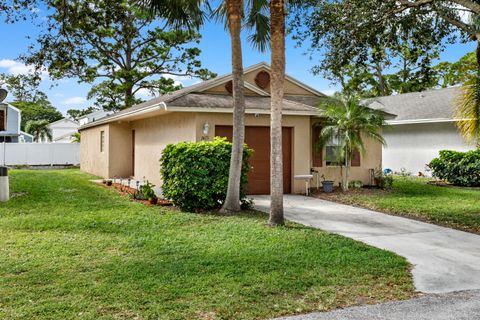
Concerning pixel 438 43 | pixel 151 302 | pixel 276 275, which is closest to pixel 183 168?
pixel 276 275

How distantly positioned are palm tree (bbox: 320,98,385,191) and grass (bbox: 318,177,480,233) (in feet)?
4.92

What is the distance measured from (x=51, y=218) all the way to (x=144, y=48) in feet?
79.4

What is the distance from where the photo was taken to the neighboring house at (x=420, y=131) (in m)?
20.3

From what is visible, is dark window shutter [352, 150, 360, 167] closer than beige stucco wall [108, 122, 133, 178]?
Yes

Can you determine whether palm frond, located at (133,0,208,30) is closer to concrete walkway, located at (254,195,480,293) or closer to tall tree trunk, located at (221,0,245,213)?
tall tree trunk, located at (221,0,245,213)

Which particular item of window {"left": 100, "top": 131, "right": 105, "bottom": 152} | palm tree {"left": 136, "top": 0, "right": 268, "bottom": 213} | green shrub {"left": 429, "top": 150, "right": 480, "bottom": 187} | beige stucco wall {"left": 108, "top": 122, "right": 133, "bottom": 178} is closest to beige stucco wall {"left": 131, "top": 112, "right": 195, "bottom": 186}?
beige stucco wall {"left": 108, "top": 122, "right": 133, "bottom": 178}

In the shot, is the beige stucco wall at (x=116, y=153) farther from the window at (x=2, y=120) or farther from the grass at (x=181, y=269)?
the grass at (x=181, y=269)

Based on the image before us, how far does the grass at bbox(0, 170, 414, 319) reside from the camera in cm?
456

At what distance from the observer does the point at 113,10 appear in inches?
380

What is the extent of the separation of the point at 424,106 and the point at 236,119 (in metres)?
15.0

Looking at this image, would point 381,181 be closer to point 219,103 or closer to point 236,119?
point 219,103

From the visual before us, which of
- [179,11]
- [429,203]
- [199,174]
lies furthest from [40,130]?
[429,203]

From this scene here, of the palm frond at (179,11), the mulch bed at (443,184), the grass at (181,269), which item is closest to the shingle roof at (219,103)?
the palm frond at (179,11)

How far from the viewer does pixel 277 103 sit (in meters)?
8.82
